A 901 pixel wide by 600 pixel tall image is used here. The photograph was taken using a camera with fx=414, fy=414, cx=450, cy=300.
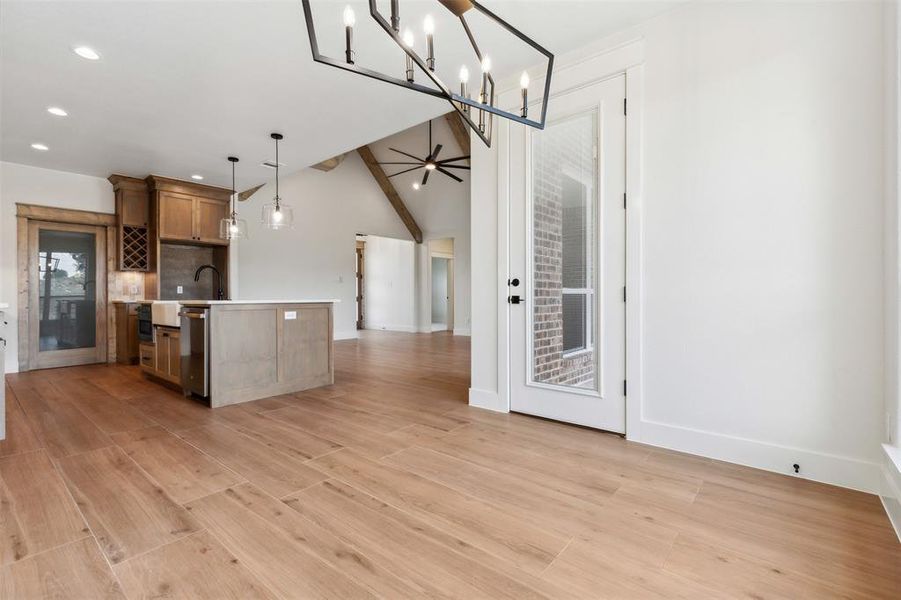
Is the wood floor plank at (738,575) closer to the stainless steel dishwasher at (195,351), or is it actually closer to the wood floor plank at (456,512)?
the wood floor plank at (456,512)

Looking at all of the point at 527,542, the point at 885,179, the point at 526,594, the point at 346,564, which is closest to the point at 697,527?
the point at 527,542

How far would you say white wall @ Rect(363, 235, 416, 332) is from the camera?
10.4m

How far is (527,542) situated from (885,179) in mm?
2233

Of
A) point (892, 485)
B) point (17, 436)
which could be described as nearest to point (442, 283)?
point (17, 436)

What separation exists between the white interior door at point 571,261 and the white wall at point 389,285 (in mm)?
7292

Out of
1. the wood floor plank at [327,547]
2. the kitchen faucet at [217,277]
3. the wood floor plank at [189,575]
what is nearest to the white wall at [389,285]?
the kitchen faucet at [217,277]

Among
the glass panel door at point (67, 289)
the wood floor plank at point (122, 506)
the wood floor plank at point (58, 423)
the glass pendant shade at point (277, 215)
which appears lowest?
the wood floor plank at point (122, 506)

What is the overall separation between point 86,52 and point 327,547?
3574 mm

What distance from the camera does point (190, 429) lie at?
2.86 metres

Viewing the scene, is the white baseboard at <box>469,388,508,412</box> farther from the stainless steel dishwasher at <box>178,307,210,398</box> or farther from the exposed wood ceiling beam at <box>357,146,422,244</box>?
the exposed wood ceiling beam at <box>357,146,422,244</box>

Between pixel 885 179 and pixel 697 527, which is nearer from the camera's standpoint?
pixel 697 527

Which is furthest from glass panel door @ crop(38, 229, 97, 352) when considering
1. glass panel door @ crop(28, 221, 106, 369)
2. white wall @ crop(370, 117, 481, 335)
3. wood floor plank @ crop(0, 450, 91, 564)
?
white wall @ crop(370, 117, 481, 335)

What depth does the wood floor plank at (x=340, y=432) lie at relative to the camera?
98.3 inches

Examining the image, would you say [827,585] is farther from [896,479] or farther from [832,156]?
[832,156]
